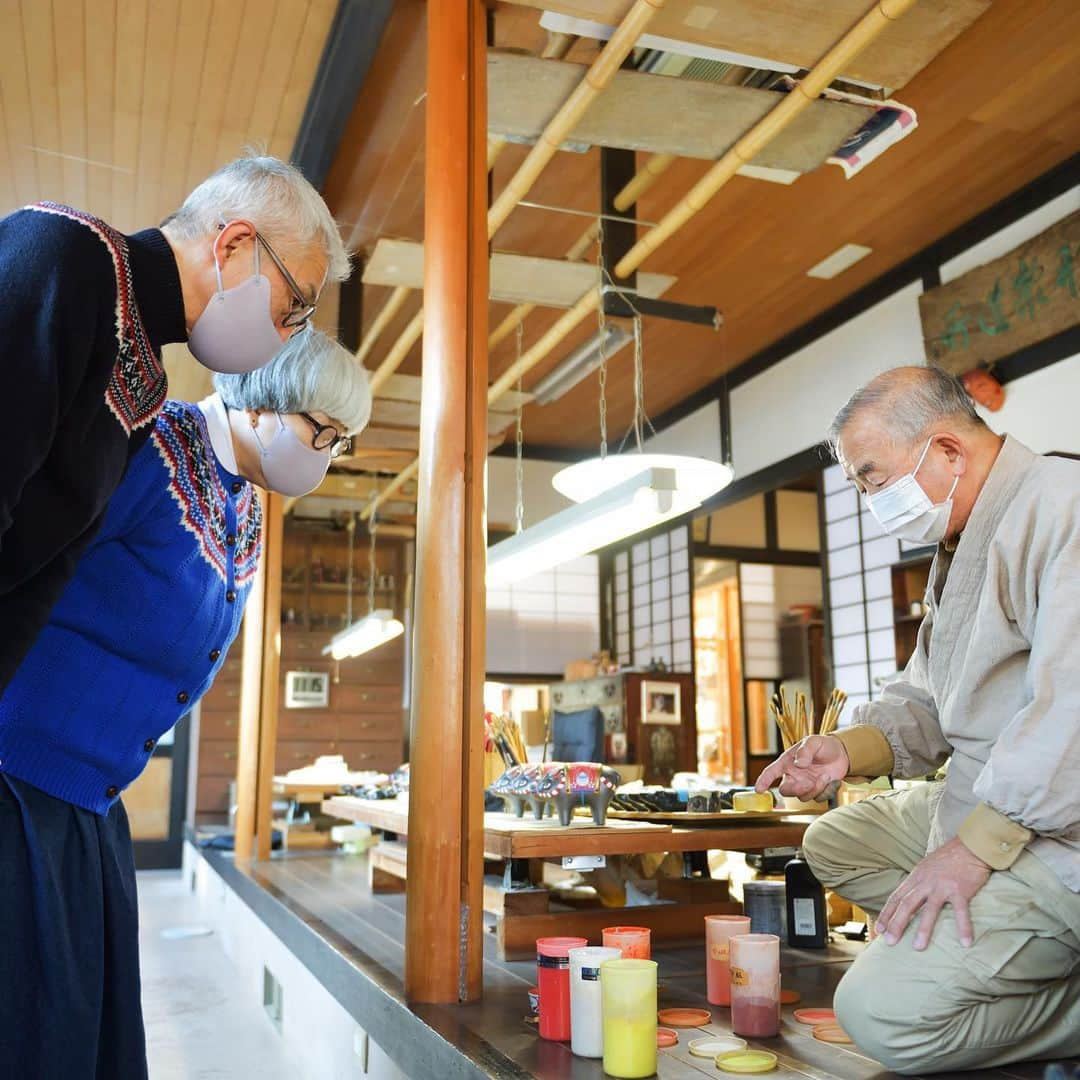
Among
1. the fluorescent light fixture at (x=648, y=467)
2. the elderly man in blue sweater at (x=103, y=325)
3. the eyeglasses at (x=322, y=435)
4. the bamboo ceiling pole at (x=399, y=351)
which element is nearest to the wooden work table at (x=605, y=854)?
the fluorescent light fixture at (x=648, y=467)

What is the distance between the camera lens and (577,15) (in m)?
3.00

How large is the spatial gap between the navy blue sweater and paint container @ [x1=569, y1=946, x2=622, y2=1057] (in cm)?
117

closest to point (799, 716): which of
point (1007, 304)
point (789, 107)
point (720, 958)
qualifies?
point (720, 958)

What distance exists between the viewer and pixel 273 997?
3795 millimetres

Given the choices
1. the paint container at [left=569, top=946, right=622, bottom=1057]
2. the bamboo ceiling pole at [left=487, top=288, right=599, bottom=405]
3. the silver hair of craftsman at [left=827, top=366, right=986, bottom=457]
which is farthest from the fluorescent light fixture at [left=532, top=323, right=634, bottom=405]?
the paint container at [left=569, top=946, right=622, bottom=1057]

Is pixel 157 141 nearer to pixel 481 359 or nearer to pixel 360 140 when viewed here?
pixel 360 140

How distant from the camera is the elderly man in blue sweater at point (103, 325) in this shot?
0.98m

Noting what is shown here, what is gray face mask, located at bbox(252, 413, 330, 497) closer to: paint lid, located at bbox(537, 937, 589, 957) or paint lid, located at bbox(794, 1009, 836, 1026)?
paint lid, located at bbox(537, 937, 589, 957)

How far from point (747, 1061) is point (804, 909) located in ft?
3.95

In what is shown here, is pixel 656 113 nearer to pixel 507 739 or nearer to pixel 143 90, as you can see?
pixel 143 90

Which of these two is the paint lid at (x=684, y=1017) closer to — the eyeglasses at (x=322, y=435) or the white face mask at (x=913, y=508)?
the white face mask at (x=913, y=508)

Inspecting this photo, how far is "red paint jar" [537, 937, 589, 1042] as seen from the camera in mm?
→ 1922

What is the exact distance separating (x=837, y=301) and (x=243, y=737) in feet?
14.9

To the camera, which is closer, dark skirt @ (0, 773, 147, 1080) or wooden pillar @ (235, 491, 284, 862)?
dark skirt @ (0, 773, 147, 1080)
